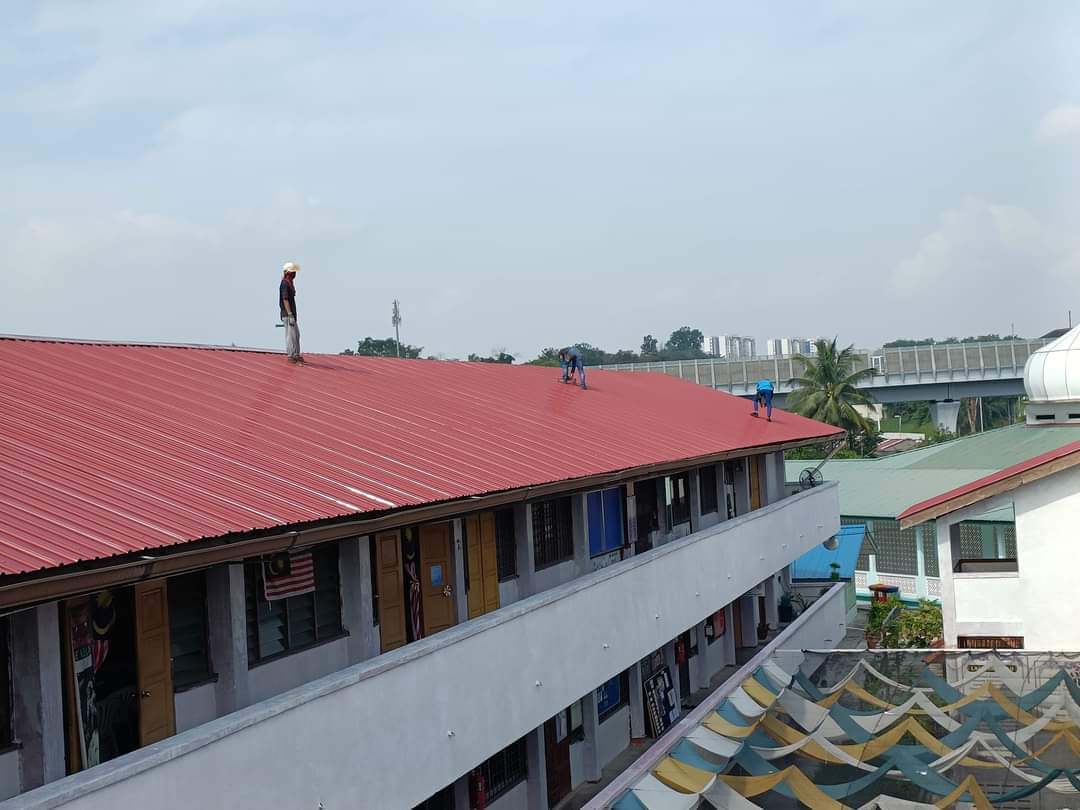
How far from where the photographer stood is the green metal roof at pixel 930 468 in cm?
4085

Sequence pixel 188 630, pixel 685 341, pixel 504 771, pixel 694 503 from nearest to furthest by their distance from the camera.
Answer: pixel 188 630
pixel 504 771
pixel 694 503
pixel 685 341

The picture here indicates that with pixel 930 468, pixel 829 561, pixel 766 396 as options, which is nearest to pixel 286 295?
pixel 766 396

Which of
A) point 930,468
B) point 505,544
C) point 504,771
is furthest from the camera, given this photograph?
point 930,468

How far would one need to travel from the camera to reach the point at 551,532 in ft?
65.3

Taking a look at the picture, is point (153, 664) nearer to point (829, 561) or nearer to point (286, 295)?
point (286, 295)

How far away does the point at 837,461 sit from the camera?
52.2 meters

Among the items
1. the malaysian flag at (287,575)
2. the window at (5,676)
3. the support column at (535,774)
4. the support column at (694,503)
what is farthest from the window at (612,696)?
the window at (5,676)

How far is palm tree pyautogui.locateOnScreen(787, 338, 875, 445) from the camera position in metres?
58.3

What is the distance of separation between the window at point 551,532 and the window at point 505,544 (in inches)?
17.4

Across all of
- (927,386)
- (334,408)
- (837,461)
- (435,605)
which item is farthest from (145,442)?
(927,386)

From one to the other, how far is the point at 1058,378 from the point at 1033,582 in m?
19.7

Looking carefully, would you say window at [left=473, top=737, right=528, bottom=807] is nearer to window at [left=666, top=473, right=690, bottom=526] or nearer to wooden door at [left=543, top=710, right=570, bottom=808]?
wooden door at [left=543, top=710, right=570, bottom=808]

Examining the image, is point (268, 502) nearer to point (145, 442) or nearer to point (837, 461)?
point (145, 442)

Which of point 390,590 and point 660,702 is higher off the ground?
point 390,590
